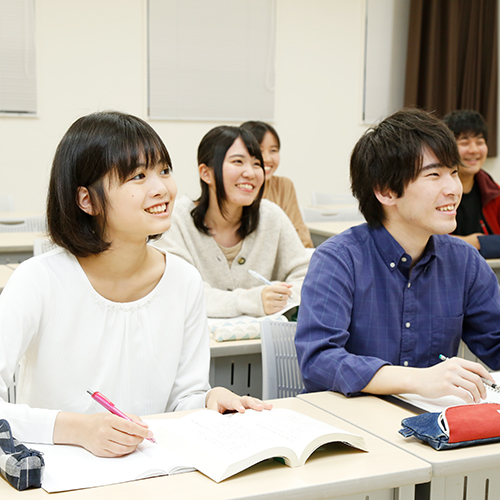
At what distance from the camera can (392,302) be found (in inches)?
63.2

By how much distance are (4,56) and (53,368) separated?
431cm

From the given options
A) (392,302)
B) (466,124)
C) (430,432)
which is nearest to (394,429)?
(430,432)

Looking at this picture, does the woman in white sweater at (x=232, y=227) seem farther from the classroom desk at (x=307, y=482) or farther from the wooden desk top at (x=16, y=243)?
the classroom desk at (x=307, y=482)

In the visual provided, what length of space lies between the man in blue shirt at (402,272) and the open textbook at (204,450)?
39cm

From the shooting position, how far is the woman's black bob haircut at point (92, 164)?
1.29 metres

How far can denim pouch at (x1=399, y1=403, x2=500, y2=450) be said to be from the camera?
3.58 ft

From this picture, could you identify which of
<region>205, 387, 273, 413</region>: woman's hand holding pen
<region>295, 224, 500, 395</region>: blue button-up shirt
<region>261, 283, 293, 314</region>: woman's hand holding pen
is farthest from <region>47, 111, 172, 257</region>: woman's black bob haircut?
<region>261, 283, 293, 314</region>: woman's hand holding pen

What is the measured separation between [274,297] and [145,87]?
3.69 meters

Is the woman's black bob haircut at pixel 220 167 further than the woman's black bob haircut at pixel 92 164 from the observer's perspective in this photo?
Yes

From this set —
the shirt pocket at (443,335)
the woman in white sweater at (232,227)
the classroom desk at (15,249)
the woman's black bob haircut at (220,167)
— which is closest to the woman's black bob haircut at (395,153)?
the shirt pocket at (443,335)

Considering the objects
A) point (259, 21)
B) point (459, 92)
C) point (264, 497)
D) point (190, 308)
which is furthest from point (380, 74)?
point (264, 497)

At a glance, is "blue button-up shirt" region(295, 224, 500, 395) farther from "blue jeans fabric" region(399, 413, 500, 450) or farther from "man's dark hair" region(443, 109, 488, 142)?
"man's dark hair" region(443, 109, 488, 142)

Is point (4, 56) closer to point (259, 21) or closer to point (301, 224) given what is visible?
point (259, 21)

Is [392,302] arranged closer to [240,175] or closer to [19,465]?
[19,465]
